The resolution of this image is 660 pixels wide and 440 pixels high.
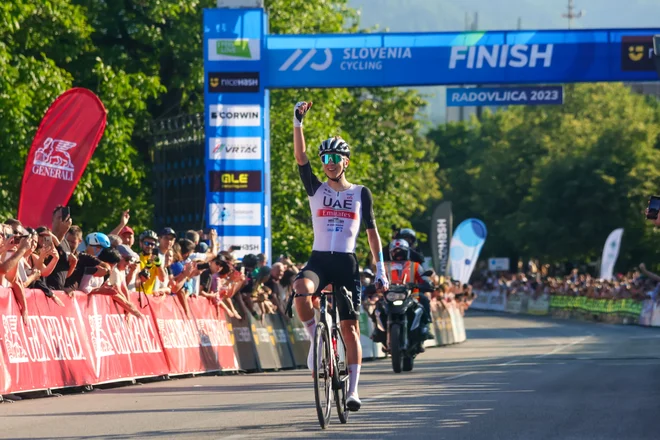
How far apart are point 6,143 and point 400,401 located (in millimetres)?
18529

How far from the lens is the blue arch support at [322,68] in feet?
93.9

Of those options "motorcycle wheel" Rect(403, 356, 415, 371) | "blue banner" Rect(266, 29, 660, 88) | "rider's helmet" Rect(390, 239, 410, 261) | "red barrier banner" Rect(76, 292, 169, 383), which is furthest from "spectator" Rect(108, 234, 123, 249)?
"blue banner" Rect(266, 29, 660, 88)

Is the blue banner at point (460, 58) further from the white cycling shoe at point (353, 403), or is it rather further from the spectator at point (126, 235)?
the white cycling shoe at point (353, 403)

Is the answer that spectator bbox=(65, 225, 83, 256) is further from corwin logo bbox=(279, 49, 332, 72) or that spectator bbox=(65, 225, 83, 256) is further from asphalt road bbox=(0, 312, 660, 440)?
corwin logo bbox=(279, 49, 332, 72)

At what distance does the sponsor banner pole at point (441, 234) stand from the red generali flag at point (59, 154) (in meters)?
22.2

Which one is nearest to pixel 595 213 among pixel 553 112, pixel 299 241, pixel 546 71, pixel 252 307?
pixel 553 112

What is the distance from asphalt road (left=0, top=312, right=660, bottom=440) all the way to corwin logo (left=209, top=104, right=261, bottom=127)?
8910 millimetres

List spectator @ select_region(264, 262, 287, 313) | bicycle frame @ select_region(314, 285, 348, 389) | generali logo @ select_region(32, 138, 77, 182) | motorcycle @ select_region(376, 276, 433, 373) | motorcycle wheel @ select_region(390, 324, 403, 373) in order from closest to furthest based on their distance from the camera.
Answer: bicycle frame @ select_region(314, 285, 348, 389)
generali logo @ select_region(32, 138, 77, 182)
motorcycle wheel @ select_region(390, 324, 403, 373)
motorcycle @ select_region(376, 276, 433, 373)
spectator @ select_region(264, 262, 287, 313)

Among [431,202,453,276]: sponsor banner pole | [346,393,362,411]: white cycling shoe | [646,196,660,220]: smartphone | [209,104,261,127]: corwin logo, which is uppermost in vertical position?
[209,104,261,127]: corwin logo

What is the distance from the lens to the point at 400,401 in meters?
13.3

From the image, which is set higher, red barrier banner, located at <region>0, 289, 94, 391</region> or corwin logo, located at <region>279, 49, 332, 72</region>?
corwin logo, located at <region>279, 49, 332, 72</region>

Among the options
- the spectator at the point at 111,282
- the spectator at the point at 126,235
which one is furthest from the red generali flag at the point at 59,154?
the spectator at the point at 111,282

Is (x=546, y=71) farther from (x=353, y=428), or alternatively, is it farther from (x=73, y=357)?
(x=353, y=428)

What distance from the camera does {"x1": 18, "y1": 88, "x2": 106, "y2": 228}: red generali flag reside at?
1886 cm
